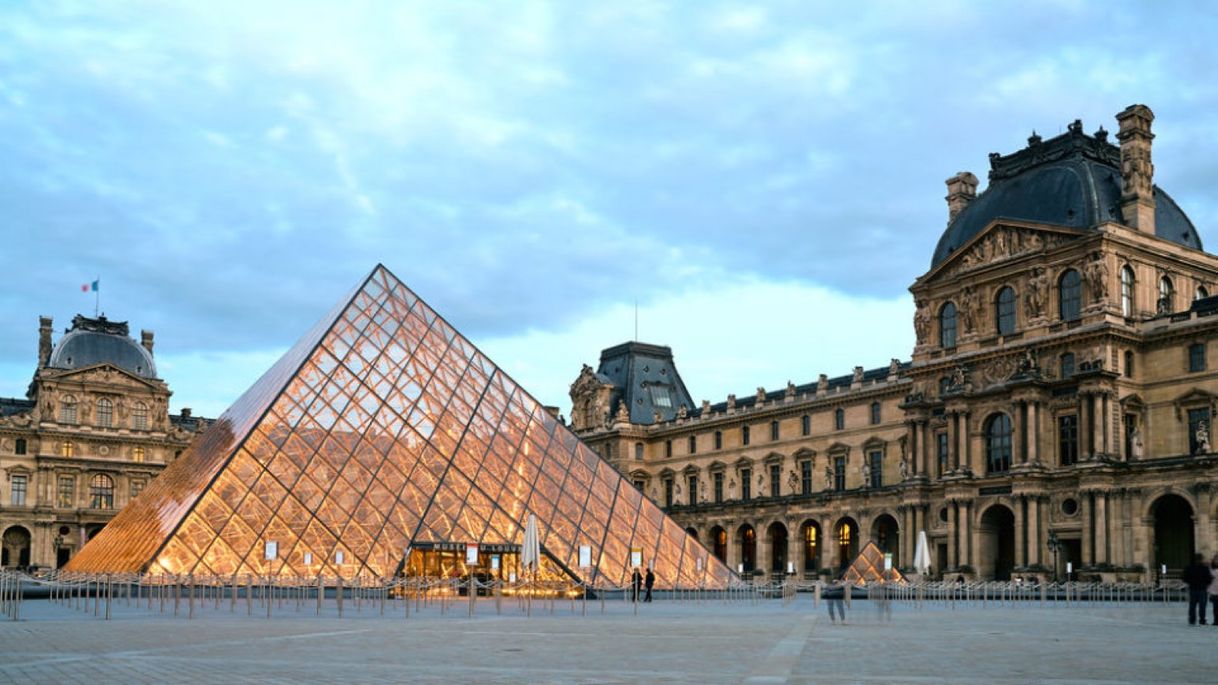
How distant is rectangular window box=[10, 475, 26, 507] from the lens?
82.8 meters

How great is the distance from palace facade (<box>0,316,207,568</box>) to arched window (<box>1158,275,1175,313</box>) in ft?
195

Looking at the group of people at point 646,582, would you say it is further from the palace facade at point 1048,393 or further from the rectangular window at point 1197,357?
the rectangular window at point 1197,357

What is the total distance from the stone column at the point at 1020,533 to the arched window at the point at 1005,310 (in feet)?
23.6

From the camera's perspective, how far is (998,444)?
55.8m

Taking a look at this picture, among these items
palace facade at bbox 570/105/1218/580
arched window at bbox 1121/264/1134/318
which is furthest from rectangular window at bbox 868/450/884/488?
arched window at bbox 1121/264/1134/318

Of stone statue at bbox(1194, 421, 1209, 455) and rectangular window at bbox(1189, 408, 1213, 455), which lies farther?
rectangular window at bbox(1189, 408, 1213, 455)

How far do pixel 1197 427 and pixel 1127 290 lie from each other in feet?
19.8

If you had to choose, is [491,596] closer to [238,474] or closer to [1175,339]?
[238,474]

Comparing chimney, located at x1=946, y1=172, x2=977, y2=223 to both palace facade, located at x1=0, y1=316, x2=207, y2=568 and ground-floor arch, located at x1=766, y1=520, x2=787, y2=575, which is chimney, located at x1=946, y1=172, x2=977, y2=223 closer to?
ground-floor arch, located at x1=766, y1=520, x2=787, y2=575

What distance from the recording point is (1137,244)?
52.7 meters

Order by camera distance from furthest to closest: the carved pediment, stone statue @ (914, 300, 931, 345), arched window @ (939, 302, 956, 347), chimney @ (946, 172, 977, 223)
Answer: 1. chimney @ (946, 172, 977, 223)
2. stone statue @ (914, 300, 931, 345)
3. arched window @ (939, 302, 956, 347)
4. the carved pediment

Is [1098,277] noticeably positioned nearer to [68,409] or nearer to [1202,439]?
[1202,439]

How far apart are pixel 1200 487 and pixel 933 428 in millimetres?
13792

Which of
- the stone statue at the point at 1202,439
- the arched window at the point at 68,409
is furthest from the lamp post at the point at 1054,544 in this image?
the arched window at the point at 68,409
